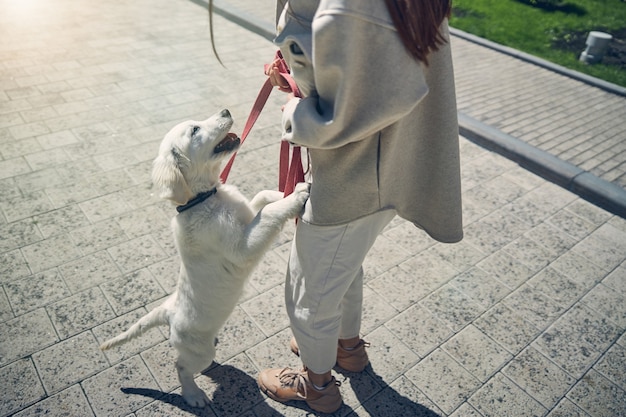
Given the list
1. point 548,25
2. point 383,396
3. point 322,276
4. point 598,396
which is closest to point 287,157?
point 322,276

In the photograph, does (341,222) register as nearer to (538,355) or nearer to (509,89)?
(538,355)

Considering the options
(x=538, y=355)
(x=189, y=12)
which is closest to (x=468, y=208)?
(x=538, y=355)

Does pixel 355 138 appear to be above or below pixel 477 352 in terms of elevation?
above

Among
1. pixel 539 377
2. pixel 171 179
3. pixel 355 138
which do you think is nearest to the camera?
pixel 355 138

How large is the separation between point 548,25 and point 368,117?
11.0 m

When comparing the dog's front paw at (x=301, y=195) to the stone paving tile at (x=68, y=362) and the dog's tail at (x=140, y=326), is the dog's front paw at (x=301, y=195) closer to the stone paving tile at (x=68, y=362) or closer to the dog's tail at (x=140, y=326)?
the dog's tail at (x=140, y=326)

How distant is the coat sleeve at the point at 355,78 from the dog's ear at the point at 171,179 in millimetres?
967

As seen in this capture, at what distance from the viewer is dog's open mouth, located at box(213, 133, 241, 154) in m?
2.70

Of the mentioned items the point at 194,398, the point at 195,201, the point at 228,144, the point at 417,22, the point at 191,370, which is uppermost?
the point at 417,22

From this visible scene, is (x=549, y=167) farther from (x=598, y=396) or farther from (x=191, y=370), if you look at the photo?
(x=191, y=370)

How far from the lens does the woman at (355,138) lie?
1588 millimetres

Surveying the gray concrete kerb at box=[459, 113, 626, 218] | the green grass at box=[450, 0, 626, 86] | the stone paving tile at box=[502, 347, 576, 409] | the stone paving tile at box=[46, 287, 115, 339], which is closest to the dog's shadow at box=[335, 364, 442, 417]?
the stone paving tile at box=[502, 347, 576, 409]

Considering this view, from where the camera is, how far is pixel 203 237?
2549 mm

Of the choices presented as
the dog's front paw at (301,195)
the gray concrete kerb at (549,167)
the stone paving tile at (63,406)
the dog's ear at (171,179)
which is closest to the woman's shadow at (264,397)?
the stone paving tile at (63,406)
